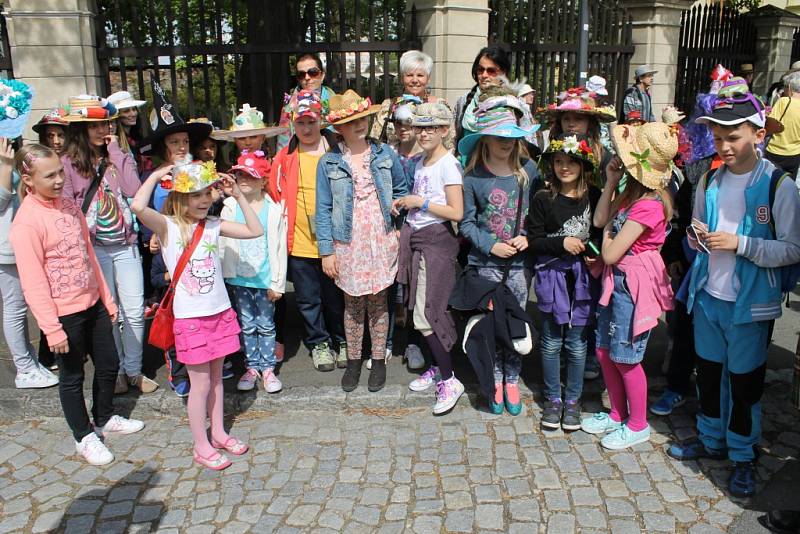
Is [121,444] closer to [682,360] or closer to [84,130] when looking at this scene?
[84,130]

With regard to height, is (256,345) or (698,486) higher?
(256,345)

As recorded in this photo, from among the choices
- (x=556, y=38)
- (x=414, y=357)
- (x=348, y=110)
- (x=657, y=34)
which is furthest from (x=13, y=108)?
(x=657, y=34)

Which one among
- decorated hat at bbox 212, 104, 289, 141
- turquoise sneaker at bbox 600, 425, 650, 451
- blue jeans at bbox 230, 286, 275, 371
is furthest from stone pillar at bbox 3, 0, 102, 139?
turquoise sneaker at bbox 600, 425, 650, 451

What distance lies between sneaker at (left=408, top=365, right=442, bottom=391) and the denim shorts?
4.03ft

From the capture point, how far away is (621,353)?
378 centimetres

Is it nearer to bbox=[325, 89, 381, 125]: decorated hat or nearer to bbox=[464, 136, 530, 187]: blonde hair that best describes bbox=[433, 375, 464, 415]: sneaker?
bbox=[464, 136, 530, 187]: blonde hair

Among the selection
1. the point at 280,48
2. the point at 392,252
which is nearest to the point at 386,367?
the point at 392,252

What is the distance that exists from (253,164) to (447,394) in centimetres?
193

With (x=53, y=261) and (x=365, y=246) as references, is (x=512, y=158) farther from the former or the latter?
(x=53, y=261)

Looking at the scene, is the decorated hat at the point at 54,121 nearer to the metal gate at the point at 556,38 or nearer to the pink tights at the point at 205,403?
the pink tights at the point at 205,403

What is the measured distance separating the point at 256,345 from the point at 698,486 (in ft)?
9.38

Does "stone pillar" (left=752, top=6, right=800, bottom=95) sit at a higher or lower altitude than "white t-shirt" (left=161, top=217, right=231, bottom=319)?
higher

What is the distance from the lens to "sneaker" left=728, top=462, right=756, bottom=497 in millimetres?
3451

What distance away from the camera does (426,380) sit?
4594 mm
